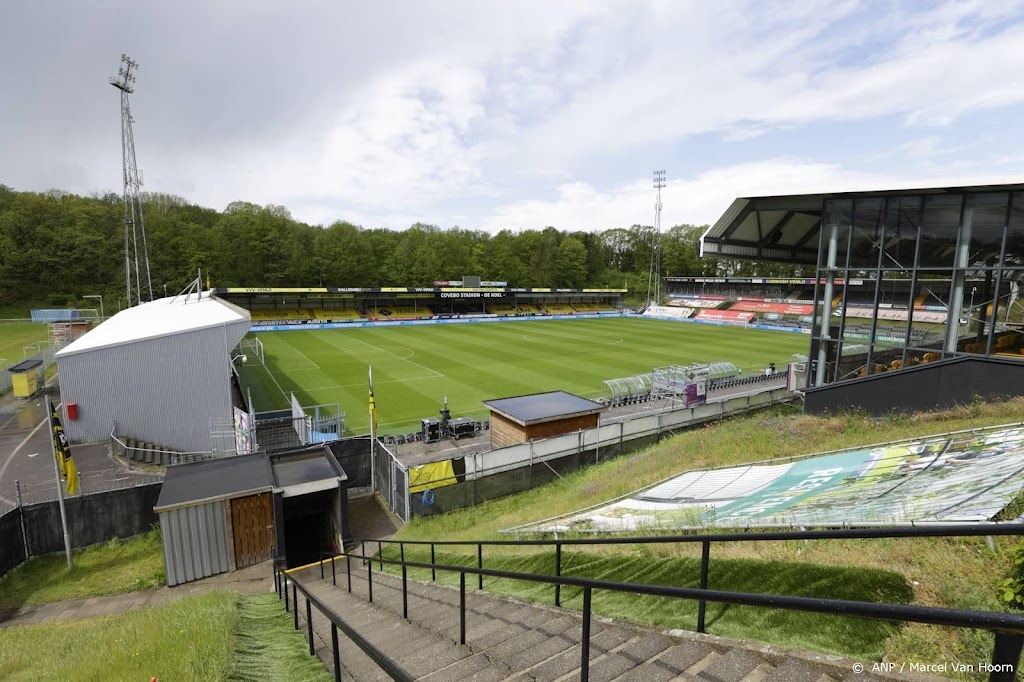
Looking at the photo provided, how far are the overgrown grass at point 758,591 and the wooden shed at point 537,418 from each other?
1025 centimetres

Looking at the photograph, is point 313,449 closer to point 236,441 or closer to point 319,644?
point 236,441

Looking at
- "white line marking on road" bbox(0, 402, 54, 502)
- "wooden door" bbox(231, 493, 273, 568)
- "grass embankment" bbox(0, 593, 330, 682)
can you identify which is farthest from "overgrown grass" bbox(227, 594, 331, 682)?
"white line marking on road" bbox(0, 402, 54, 502)

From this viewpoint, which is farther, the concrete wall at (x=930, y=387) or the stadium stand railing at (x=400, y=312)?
the stadium stand railing at (x=400, y=312)

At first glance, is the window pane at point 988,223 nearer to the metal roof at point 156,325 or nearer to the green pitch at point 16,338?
the metal roof at point 156,325

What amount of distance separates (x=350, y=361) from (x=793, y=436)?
3227cm

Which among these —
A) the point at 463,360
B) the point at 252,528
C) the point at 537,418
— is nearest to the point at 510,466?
the point at 537,418

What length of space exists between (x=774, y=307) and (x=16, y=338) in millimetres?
88135

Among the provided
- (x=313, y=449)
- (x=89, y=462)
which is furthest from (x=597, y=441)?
(x=89, y=462)

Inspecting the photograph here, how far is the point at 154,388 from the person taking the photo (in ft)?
66.1

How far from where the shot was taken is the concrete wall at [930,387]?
47.6 feet

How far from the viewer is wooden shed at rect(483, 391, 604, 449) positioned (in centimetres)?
1723

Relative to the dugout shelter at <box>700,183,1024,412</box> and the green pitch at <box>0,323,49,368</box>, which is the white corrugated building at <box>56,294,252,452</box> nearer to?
the dugout shelter at <box>700,183,1024,412</box>

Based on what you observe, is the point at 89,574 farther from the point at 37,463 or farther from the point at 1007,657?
the point at 1007,657

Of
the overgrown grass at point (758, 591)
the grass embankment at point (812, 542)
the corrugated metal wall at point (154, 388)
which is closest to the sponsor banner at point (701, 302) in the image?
the grass embankment at point (812, 542)
